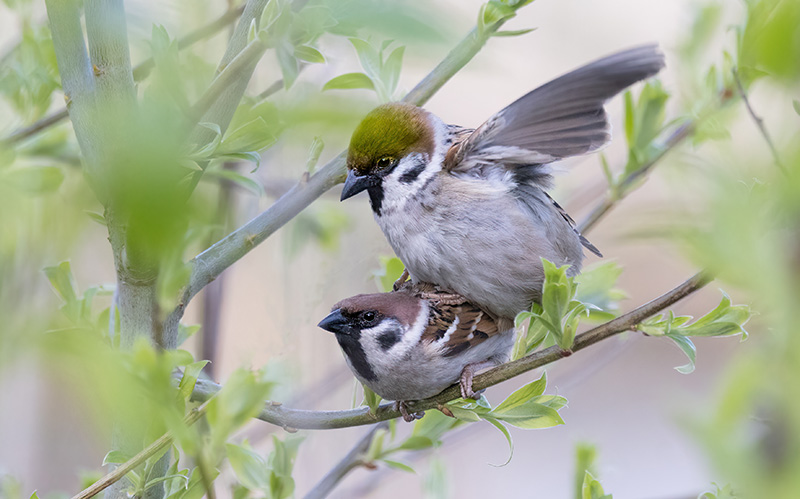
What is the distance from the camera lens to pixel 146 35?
0.44 m

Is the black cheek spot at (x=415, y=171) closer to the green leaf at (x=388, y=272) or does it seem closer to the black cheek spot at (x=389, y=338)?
the green leaf at (x=388, y=272)

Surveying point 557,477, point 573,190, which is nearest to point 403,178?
point 573,190

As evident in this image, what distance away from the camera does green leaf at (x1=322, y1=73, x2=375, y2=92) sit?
3.41 ft

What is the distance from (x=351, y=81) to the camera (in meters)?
1.07

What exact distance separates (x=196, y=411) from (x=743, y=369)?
19.5 inches

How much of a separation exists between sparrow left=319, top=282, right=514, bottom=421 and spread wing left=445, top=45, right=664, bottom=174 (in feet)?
0.83

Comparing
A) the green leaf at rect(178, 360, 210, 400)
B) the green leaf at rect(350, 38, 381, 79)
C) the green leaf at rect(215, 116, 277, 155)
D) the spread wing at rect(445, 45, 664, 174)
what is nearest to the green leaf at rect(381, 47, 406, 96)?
the green leaf at rect(350, 38, 381, 79)

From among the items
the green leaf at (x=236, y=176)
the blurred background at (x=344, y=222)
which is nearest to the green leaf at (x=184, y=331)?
the blurred background at (x=344, y=222)

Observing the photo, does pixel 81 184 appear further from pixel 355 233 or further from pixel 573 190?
pixel 573 190

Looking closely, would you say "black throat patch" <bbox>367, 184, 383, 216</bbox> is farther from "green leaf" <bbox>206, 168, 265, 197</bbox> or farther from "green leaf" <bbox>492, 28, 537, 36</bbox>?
"green leaf" <bbox>492, 28, 537, 36</bbox>

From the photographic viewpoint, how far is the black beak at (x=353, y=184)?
1217mm

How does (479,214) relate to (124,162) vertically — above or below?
below

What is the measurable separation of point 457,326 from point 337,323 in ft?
0.69

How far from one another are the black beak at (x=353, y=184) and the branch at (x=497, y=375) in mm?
342
